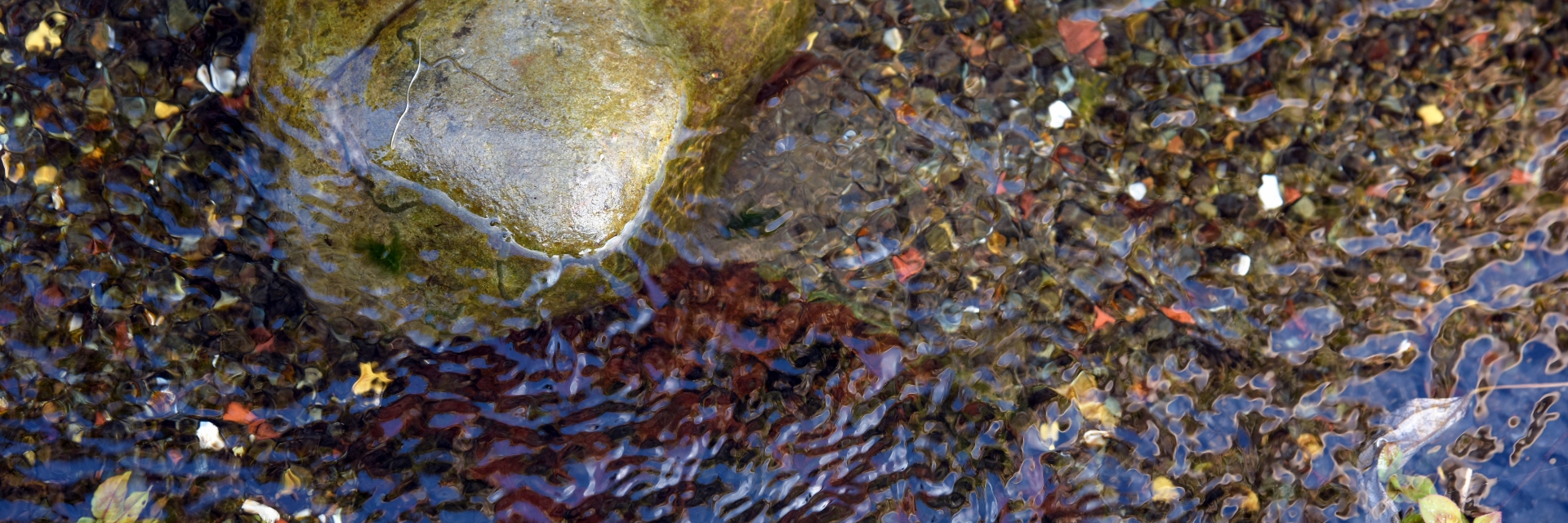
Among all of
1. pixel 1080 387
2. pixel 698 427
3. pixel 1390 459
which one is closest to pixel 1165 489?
pixel 1080 387

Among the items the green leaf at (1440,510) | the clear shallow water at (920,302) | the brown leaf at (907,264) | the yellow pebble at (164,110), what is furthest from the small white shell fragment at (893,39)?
the yellow pebble at (164,110)

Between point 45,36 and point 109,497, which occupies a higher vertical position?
point 45,36

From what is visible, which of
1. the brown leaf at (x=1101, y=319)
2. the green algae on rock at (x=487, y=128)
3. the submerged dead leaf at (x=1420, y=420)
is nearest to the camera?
the green algae on rock at (x=487, y=128)

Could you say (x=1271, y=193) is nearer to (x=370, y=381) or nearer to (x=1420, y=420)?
(x=1420, y=420)

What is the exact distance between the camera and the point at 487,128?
247 centimetres

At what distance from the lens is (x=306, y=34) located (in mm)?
2576

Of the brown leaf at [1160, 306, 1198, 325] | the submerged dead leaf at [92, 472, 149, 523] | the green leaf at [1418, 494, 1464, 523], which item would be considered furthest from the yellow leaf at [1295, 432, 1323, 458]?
the submerged dead leaf at [92, 472, 149, 523]

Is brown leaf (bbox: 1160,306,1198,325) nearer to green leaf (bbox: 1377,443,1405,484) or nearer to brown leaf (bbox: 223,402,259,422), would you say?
green leaf (bbox: 1377,443,1405,484)

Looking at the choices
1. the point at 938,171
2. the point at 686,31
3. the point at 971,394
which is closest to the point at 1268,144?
the point at 938,171

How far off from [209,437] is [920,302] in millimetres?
2449

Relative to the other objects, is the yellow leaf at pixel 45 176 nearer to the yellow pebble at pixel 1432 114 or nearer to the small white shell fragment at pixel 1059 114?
the small white shell fragment at pixel 1059 114

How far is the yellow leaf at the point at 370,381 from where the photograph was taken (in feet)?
9.09

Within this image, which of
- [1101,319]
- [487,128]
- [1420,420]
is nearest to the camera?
[487,128]

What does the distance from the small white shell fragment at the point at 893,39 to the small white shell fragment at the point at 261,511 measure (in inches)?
103
